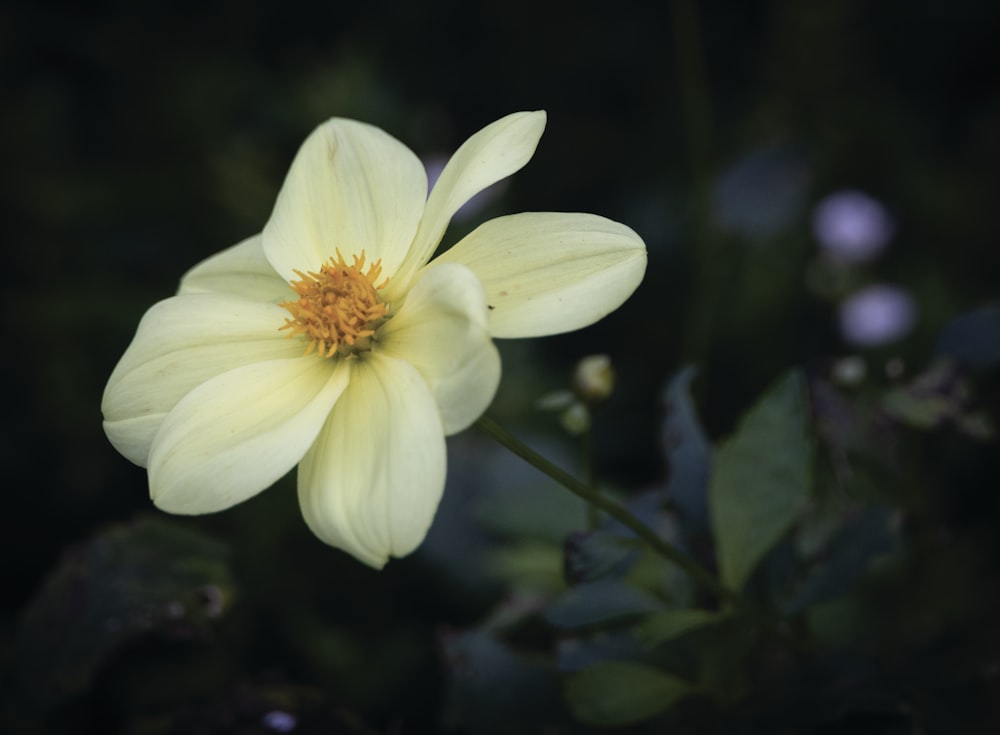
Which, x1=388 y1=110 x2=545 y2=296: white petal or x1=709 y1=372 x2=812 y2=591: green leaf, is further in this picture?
x1=709 y1=372 x2=812 y2=591: green leaf

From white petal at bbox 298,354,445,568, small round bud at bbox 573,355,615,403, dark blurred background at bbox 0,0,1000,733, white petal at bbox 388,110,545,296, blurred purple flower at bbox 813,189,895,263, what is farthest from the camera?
blurred purple flower at bbox 813,189,895,263

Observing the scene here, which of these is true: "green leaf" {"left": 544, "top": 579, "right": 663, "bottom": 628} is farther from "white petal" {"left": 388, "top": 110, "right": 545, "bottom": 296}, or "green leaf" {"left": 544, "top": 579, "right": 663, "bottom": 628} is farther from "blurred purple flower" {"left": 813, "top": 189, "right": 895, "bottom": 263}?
"blurred purple flower" {"left": 813, "top": 189, "right": 895, "bottom": 263}

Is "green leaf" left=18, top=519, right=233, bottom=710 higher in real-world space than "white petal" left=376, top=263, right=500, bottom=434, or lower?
lower

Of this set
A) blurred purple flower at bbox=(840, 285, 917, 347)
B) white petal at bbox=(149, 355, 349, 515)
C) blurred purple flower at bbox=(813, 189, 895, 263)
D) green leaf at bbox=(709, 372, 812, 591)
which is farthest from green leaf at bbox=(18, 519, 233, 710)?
blurred purple flower at bbox=(813, 189, 895, 263)

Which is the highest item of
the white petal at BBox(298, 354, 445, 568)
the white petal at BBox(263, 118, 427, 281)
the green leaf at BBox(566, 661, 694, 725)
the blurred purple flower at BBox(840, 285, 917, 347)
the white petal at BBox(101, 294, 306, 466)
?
the white petal at BBox(263, 118, 427, 281)

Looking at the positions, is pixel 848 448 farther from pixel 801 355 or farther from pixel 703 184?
pixel 703 184

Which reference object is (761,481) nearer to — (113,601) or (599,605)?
(599,605)
